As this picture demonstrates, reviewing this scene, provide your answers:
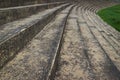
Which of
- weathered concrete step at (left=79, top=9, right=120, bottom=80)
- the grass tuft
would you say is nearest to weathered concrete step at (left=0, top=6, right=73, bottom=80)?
weathered concrete step at (left=79, top=9, right=120, bottom=80)

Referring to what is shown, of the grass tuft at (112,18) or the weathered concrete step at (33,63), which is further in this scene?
the grass tuft at (112,18)

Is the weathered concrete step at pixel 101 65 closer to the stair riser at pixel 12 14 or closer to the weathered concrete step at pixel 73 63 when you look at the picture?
the weathered concrete step at pixel 73 63

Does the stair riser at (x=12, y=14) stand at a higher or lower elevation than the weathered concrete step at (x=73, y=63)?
higher

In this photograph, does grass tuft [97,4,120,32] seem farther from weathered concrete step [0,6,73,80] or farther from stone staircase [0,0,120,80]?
weathered concrete step [0,6,73,80]

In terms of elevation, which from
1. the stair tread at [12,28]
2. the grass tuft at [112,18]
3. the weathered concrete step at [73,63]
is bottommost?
the grass tuft at [112,18]

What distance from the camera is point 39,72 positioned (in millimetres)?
1930

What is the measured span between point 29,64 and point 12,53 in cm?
29

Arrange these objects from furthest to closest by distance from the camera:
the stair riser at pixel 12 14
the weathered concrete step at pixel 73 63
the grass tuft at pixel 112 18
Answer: the grass tuft at pixel 112 18 < the stair riser at pixel 12 14 < the weathered concrete step at pixel 73 63

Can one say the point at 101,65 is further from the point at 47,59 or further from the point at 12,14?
the point at 12,14

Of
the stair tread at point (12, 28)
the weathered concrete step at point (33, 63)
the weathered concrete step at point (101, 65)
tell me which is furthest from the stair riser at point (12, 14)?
the weathered concrete step at point (101, 65)

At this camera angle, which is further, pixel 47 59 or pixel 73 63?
pixel 73 63

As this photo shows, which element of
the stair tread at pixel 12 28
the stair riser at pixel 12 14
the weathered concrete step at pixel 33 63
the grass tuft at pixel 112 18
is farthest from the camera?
the grass tuft at pixel 112 18

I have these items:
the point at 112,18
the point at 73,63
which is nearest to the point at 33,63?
the point at 73,63

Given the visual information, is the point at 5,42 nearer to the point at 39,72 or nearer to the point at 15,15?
the point at 39,72
